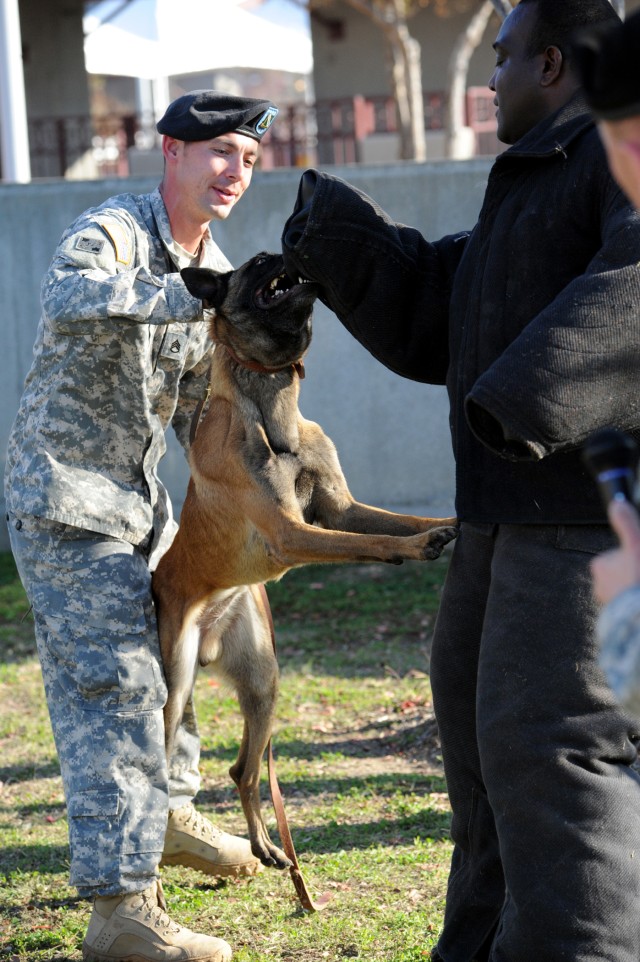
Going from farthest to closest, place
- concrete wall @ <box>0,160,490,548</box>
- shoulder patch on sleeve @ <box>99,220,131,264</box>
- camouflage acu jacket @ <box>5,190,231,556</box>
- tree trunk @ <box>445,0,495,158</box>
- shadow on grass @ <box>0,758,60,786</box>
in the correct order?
tree trunk @ <box>445,0,495,158</box>, concrete wall @ <box>0,160,490,548</box>, shadow on grass @ <box>0,758,60,786</box>, shoulder patch on sleeve @ <box>99,220,131,264</box>, camouflage acu jacket @ <box>5,190,231,556</box>

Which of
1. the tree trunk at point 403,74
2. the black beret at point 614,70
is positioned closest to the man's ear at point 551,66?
the black beret at point 614,70

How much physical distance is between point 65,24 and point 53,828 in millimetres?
16825

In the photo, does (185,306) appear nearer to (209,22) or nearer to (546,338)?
(546,338)

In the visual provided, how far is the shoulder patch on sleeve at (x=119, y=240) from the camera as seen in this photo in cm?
364

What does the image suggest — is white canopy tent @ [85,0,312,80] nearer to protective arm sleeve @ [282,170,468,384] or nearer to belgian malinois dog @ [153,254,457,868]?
belgian malinois dog @ [153,254,457,868]

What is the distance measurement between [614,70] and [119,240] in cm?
236

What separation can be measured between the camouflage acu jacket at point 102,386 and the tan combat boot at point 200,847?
1.15 m

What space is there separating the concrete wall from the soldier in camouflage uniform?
16.7 feet

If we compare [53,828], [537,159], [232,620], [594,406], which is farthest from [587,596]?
[53,828]

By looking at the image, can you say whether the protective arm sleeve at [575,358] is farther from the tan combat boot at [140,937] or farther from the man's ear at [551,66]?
the tan combat boot at [140,937]

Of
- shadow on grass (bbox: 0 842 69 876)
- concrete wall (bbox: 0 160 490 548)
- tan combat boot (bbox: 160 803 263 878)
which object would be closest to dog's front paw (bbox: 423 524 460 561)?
tan combat boot (bbox: 160 803 263 878)

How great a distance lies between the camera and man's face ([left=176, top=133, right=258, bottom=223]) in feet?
12.5

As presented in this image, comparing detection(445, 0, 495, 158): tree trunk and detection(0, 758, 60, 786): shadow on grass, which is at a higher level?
detection(445, 0, 495, 158): tree trunk

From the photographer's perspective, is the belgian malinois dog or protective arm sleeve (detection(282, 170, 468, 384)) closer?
protective arm sleeve (detection(282, 170, 468, 384))
